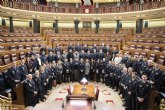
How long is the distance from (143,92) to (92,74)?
579 centimetres

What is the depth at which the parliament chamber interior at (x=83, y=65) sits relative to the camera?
6734mm

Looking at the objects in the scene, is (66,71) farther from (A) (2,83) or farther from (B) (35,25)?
(B) (35,25)

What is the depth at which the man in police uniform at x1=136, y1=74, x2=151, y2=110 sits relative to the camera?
6.43m

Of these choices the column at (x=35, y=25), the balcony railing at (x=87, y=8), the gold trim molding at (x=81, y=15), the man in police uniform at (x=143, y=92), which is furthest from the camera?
the column at (x=35, y=25)

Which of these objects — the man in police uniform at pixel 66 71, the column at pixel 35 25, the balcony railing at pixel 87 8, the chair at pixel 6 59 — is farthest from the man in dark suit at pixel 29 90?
the column at pixel 35 25

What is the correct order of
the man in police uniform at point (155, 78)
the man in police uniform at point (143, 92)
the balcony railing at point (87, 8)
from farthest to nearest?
the balcony railing at point (87, 8)
the man in police uniform at point (155, 78)
the man in police uniform at point (143, 92)

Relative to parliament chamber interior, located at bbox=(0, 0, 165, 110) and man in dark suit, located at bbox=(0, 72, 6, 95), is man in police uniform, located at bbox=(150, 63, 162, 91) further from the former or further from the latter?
man in dark suit, located at bbox=(0, 72, 6, 95)

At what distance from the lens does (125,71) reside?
27.5 feet

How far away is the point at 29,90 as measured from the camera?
7.34m

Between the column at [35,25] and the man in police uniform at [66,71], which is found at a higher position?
the column at [35,25]

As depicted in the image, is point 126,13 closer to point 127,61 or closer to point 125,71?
point 127,61

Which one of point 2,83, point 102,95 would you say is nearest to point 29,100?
point 2,83

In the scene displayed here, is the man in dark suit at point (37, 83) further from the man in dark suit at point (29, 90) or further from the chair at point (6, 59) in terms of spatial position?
the chair at point (6, 59)

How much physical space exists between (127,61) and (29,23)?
49.7ft
